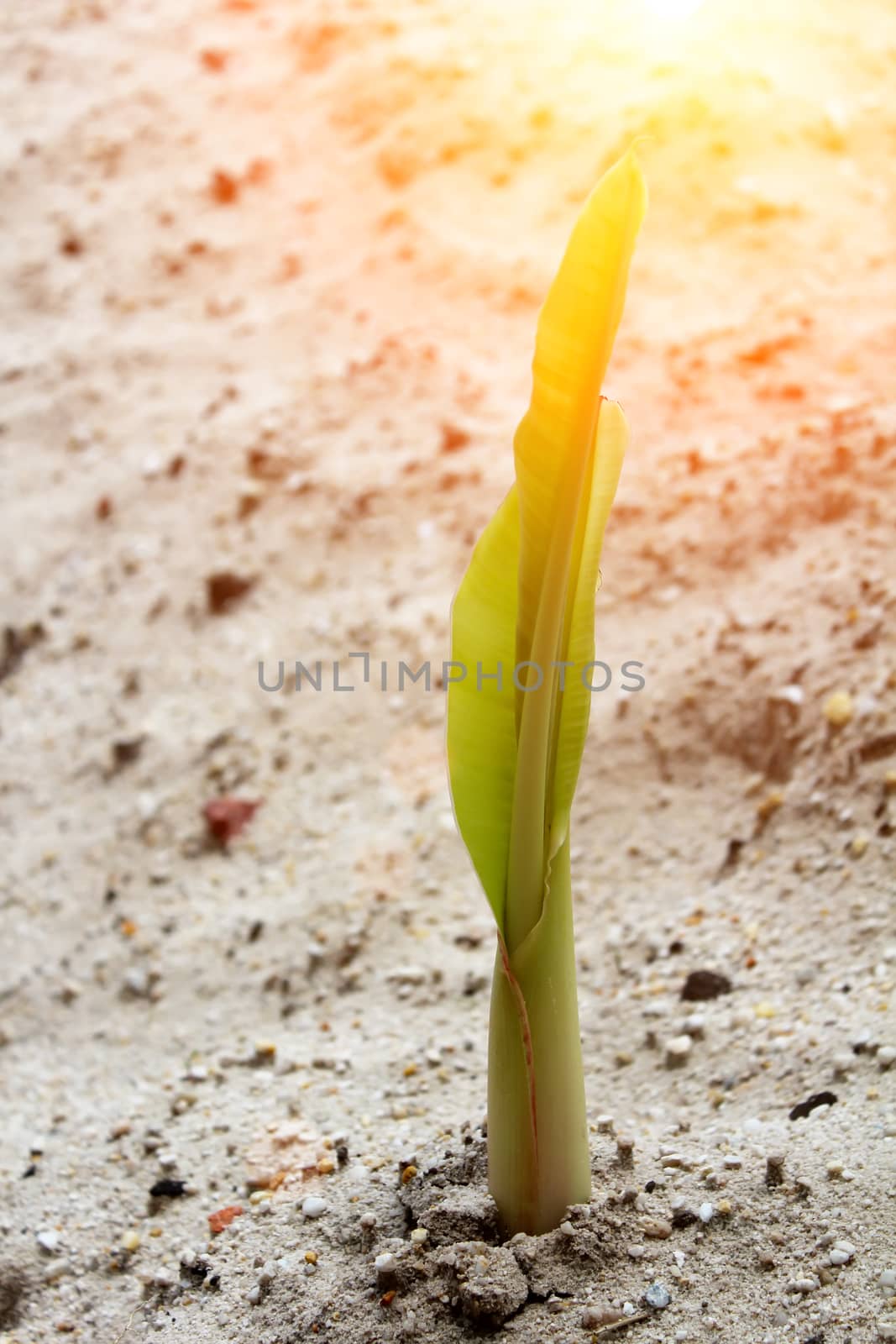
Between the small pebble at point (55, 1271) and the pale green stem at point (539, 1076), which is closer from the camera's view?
the pale green stem at point (539, 1076)

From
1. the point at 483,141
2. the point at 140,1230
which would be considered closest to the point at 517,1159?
the point at 140,1230

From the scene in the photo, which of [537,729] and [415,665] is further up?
[537,729]

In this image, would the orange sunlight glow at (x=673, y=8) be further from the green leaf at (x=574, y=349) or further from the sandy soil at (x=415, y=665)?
the green leaf at (x=574, y=349)

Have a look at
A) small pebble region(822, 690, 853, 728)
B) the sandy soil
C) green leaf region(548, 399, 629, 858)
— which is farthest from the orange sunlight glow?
green leaf region(548, 399, 629, 858)

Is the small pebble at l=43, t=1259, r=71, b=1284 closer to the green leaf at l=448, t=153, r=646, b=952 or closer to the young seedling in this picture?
the young seedling

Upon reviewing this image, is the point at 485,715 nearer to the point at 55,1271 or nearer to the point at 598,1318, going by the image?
the point at 598,1318

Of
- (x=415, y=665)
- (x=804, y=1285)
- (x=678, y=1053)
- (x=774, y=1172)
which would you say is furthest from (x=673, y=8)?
(x=804, y=1285)

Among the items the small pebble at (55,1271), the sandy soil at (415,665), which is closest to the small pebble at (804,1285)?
the sandy soil at (415,665)

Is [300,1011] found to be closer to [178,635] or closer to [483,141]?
[178,635]
